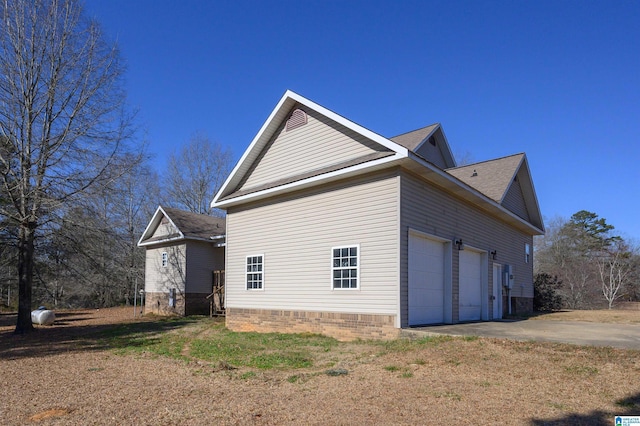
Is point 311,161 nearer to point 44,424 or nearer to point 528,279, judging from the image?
point 44,424

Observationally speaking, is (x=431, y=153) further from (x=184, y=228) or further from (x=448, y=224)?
(x=184, y=228)

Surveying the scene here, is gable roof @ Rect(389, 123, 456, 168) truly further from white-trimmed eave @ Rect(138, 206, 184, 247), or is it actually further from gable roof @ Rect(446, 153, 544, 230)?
white-trimmed eave @ Rect(138, 206, 184, 247)

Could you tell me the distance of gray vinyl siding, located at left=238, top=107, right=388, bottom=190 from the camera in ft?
41.1

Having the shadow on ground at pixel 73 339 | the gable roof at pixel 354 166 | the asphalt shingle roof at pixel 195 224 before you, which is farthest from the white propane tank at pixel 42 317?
the gable roof at pixel 354 166

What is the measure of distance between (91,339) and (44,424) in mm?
9556

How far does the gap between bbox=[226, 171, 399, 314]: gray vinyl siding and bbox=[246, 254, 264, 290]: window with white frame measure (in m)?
0.18

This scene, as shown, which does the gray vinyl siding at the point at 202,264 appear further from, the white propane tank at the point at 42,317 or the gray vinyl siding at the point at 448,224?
the gray vinyl siding at the point at 448,224

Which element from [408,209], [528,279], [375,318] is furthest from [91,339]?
[528,279]

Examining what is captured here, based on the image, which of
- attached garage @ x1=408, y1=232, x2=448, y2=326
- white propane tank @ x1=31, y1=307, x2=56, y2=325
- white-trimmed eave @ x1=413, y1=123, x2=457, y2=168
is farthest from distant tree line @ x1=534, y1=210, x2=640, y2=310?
white propane tank @ x1=31, y1=307, x2=56, y2=325

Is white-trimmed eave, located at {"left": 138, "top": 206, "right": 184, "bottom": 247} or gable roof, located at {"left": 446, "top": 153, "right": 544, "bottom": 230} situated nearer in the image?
gable roof, located at {"left": 446, "top": 153, "right": 544, "bottom": 230}

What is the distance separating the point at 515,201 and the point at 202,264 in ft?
49.6

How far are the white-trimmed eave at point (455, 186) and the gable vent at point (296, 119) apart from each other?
4140 mm

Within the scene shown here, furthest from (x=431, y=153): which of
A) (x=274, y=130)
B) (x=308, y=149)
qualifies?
(x=274, y=130)

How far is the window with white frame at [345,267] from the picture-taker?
1181 cm
